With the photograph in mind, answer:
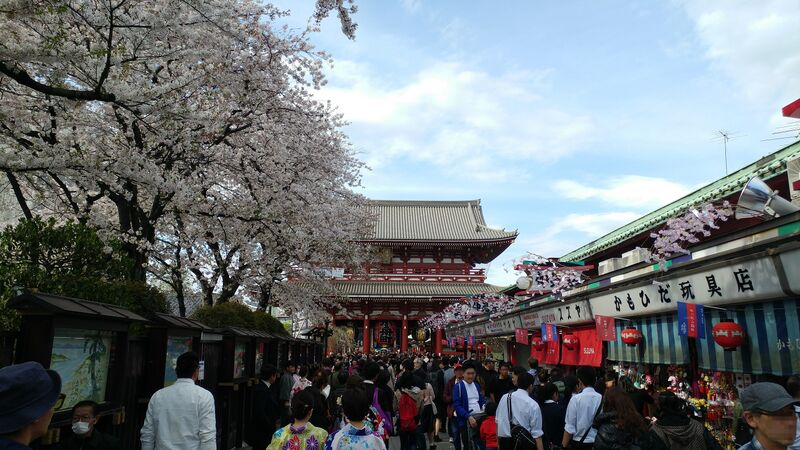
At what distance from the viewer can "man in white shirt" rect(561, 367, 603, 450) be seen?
662cm

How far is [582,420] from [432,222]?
37740mm

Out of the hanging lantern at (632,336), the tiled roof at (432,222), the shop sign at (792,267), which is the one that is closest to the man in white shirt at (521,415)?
the shop sign at (792,267)

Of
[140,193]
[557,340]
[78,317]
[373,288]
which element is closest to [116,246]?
[78,317]

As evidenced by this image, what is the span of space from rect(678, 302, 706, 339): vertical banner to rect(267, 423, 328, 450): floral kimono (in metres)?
7.14

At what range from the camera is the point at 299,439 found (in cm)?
510

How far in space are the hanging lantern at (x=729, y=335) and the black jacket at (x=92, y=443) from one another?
8.51m

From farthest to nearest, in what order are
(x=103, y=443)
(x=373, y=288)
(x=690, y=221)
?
(x=373, y=288), (x=690, y=221), (x=103, y=443)

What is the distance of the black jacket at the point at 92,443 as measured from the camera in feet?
16.3

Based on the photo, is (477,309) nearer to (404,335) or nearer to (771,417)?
(404,335)

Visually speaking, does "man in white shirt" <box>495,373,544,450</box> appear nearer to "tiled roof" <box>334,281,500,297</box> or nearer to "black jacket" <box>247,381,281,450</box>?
"black jacket" <box>247,381,281,450</box>

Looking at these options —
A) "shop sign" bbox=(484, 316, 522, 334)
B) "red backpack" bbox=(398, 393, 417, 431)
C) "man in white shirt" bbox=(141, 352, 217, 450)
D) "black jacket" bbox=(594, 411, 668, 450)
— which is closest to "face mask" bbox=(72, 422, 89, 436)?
"man in white shirt" bbox=(141, 352, 217, 450)

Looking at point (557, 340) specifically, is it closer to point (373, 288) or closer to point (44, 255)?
point (44, 255)

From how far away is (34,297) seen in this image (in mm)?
5090

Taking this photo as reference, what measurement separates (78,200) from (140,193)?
1823 millimetres
